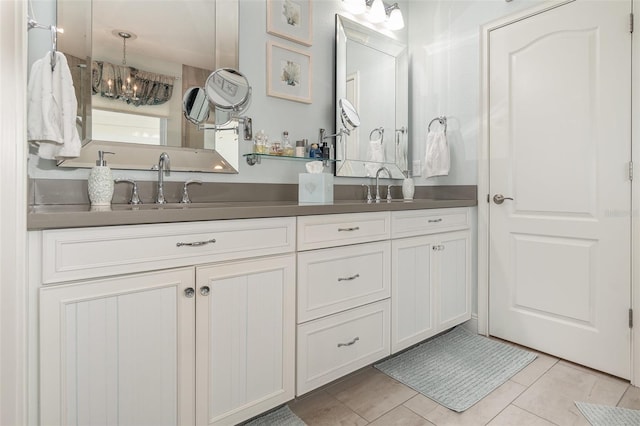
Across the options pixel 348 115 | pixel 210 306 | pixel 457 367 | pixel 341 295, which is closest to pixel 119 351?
pixel 210 306

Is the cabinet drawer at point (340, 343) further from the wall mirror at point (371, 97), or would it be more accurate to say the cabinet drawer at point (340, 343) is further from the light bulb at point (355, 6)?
the light bulb at point (355, 6)

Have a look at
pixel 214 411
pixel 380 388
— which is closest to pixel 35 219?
pixel 214 411

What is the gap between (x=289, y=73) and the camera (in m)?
2.23

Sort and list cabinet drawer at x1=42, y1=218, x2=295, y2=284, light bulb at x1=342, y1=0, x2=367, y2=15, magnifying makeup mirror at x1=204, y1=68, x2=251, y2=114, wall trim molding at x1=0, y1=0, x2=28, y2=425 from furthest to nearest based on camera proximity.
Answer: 1. light bulb at x1=342, y1=0, x2=367, y2=15
2. magnifying makeup mirror at x1=204, y1=68, x2=251, y2=114
3. cabinet drawer at x1=42, y1=218, x2=295, y2=284
4. wall trim molding at x1=0, y1=0, x2=28, y2=425

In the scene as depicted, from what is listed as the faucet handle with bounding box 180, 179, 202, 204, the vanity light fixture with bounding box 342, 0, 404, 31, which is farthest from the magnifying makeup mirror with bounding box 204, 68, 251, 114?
the vanity light fixture with bounding box 342, 0, 404, 31

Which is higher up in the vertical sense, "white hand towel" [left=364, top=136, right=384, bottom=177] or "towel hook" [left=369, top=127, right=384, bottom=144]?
"towel hook" [left=369, top=127, right=384, bottom=144]

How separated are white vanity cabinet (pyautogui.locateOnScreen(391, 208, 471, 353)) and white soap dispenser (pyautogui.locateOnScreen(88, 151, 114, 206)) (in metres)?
1.37

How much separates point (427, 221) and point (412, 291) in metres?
0.43

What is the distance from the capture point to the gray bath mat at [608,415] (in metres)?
1.57

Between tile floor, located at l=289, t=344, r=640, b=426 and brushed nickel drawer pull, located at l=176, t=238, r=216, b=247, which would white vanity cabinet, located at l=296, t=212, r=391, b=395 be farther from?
brushed nickel drawer pull, located at l=176, t=238, r=216, b=247

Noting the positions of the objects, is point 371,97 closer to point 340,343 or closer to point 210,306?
point 340,343

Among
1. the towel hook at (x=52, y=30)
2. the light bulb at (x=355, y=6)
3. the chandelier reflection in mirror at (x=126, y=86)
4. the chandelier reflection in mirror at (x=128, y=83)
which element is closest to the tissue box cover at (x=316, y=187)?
the chandelier reflection in mirror at (x=128, y=83)

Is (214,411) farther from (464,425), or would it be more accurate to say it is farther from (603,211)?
(603,211)

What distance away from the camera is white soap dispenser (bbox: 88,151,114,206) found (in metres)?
1.45
